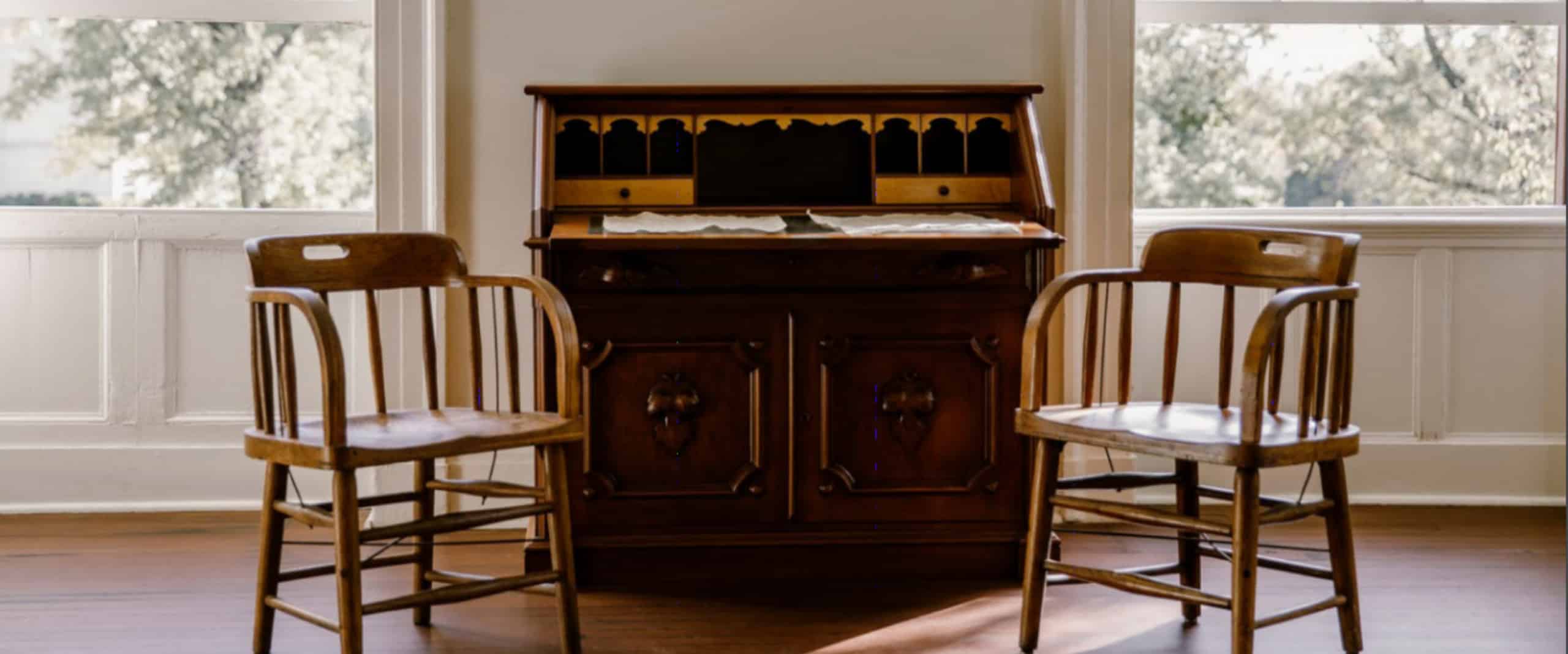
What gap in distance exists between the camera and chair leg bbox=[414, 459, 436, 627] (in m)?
2.67

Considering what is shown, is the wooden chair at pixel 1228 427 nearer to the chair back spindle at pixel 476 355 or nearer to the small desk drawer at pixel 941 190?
the small desk drawer at pixel 941 190

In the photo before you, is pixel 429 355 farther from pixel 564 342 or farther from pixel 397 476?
pixel 397 476

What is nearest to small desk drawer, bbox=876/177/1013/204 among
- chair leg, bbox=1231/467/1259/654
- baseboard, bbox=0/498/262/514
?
chair leg, bbox=1231/467/1259/654

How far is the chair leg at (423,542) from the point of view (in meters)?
2.67

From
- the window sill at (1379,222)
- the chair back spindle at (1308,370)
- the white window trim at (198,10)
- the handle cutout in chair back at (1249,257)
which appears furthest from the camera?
the window sill at (1379,222)

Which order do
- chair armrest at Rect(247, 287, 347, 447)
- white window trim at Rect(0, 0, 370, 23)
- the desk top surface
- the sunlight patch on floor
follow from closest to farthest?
chair armrest at Rect(247, 287, 347, 447), the sunlight patch on floor, the desk top surface, white window trim at Rect(0, 0, 370, 23)

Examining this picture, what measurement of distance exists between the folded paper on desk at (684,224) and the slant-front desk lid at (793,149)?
11cm

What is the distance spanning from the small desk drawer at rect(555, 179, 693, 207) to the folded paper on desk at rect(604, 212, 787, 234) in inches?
3.6

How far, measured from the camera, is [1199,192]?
3834mm

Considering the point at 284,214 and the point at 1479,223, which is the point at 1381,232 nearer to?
the point at 1479,223

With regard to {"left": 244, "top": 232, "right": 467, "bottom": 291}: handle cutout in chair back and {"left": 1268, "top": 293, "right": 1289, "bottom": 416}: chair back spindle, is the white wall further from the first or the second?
{"left": 1268, "top": 293, "right": 1289, "bottom": 416}: chair back spindle

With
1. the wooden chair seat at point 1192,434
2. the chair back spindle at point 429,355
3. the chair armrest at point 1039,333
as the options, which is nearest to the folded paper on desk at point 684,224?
the chair back spindle at point 429,355

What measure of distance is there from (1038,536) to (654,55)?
1.57 meters

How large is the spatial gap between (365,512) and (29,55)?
1.36 meters
